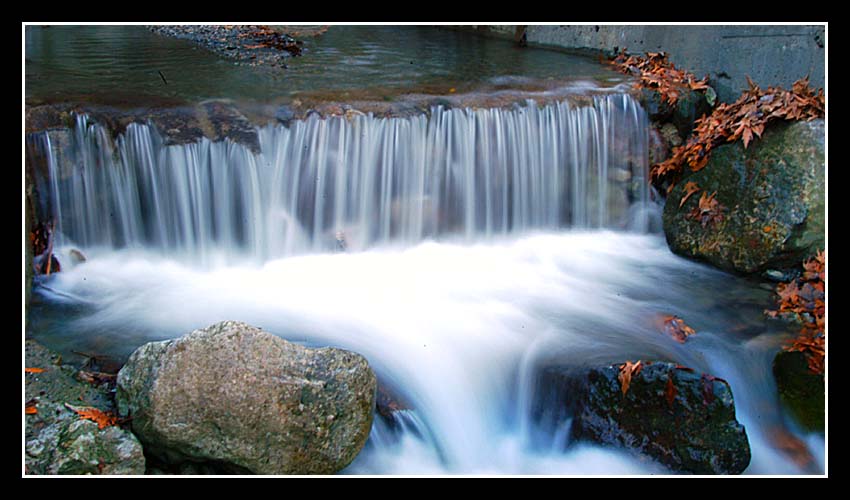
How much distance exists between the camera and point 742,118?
5.95 metres

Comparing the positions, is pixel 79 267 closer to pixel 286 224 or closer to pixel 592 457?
pixel 286 224

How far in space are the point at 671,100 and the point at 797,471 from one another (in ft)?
13.7

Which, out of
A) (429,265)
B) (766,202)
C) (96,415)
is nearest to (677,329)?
(766,202)

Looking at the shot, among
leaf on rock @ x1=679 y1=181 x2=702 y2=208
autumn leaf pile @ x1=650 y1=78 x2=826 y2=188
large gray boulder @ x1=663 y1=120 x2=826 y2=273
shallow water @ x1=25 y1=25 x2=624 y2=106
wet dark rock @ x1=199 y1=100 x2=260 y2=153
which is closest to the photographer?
large gray boulder @ x1=663 y1=120 x2=826 y2=273

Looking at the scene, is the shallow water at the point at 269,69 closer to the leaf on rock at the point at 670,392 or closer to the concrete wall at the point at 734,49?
the concrete wall at the point at 734,49

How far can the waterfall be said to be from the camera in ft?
18.2

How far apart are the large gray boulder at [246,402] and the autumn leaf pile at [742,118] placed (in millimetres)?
4227

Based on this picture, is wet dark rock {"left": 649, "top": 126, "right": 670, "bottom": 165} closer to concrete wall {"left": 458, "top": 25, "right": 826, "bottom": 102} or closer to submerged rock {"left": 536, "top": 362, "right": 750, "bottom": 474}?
concrete wall {"left": 458, "top": 25, "right": 826, "bottom": 102}

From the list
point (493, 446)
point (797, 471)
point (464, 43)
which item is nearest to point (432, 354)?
point (493, 446)

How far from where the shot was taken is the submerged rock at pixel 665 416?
3.81 meters

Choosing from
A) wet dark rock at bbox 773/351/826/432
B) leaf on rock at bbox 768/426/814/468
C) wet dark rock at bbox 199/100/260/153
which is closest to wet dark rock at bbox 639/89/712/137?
wet dark rock at bbox 773/351/826/432

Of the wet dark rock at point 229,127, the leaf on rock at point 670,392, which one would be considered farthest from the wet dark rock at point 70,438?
the leaf on rock at point 670,392

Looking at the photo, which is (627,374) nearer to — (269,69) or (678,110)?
(678,110)

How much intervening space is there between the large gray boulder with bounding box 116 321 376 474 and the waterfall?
90.9 inches
